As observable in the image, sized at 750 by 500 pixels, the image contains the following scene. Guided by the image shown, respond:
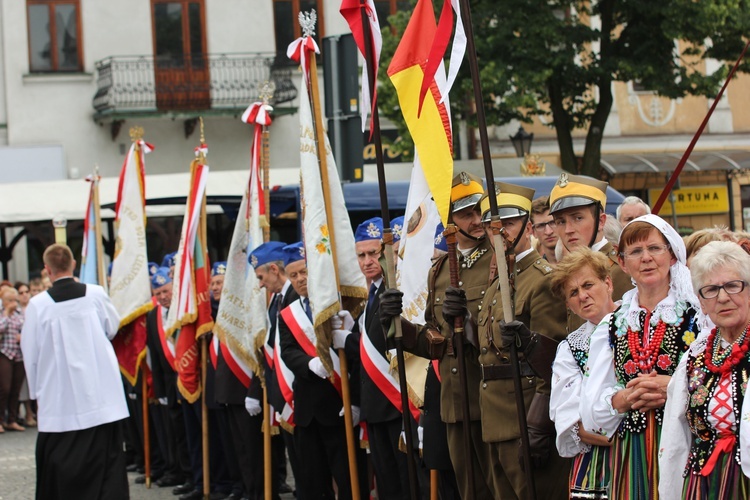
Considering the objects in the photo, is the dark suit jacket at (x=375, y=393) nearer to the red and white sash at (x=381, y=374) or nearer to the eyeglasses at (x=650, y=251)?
the red and white sash at (x=381, y=374)

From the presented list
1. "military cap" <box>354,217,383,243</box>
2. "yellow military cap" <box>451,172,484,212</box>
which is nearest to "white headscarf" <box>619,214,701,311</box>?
"yellow military cap" <box>451,172,484,212</box>

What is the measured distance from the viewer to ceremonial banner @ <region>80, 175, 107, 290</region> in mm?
12852

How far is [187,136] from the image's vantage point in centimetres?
2559

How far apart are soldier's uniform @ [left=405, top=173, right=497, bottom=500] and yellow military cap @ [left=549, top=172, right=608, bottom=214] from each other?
401mm

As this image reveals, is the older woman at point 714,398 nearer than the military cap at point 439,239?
Yes

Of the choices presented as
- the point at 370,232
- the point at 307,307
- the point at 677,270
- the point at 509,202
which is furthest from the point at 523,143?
the point at 677,270

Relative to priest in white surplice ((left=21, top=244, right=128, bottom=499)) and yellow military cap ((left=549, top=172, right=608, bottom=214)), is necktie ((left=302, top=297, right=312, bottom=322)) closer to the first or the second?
priest in white surplice ((left=21, top=244, right=128, bottom=499))

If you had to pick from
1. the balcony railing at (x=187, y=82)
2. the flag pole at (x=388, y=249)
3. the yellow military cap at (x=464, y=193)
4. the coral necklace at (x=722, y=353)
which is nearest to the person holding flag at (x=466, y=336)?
the yellow military cap at (x=464, y=193)

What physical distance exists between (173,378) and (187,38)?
51.4ft

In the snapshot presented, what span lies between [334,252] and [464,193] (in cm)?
200

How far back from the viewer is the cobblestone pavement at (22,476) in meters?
10.5

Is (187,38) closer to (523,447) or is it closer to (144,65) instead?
(144,65)

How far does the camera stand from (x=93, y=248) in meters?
13.1

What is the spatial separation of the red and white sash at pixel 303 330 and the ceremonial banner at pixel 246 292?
104 centimetres
